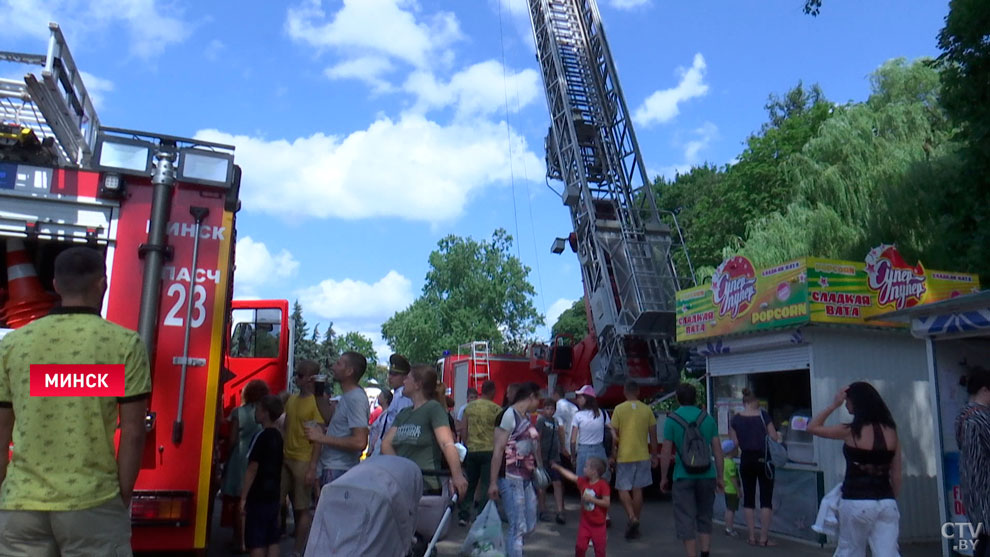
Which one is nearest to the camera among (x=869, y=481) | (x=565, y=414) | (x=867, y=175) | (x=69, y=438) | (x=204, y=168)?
(x=69, y=438)

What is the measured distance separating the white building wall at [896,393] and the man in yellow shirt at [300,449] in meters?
5.57

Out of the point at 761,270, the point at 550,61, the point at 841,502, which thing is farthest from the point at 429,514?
the point at 550,61

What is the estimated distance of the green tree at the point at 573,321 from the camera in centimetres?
6656

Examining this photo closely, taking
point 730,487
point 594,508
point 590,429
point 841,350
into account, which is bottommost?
point 730,487

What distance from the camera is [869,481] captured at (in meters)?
4.91

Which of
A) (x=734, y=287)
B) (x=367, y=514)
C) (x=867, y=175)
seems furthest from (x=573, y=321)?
(x=367, y=514)

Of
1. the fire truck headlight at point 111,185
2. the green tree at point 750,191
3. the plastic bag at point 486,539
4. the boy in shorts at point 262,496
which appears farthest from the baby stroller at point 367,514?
the green tree at point 750,191

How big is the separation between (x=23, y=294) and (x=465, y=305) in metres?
49.8

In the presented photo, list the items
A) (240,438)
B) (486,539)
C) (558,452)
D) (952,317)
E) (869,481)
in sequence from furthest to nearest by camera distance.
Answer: (558,452) → (952,317) → (240,438) → (486,539) → (869,481)

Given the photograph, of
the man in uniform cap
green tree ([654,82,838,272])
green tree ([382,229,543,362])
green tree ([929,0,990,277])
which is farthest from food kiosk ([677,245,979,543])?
green tree ([382,229,543,362])

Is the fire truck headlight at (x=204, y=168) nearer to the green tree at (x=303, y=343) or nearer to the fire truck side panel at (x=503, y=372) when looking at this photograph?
the fire truck side panel at (x=503, y=372)

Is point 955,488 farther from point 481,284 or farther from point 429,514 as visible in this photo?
point 481,284

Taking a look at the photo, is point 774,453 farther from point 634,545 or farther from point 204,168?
point 204,168
